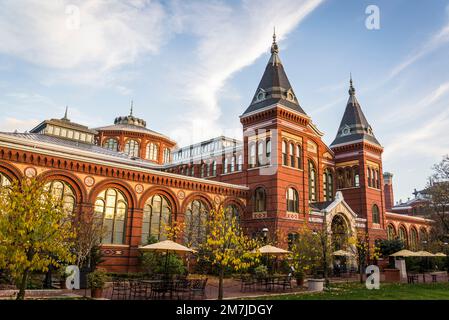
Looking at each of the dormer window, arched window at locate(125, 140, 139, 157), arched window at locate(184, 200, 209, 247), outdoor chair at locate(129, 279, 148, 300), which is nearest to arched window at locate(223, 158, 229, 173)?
arched window at locate(184, 200, 209, 247)

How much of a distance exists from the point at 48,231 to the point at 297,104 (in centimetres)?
3037

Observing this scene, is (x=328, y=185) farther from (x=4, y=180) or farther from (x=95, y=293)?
(x=4, y=180)

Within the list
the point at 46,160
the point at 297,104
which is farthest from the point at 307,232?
the point at 46,160

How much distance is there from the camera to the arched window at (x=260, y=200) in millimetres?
36281

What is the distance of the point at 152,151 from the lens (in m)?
60.0

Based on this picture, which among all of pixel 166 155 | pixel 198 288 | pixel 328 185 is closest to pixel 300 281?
pixel 198 288

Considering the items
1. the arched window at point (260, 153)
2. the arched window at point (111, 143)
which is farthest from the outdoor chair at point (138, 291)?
the arched window at point (111, 143)

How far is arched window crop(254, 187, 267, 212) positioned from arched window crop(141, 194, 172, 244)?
9.22 metres

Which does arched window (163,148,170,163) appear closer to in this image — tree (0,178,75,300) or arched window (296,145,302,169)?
arched window (296,145,302,169)

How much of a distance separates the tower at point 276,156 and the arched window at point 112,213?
12.9m

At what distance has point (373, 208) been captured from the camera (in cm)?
4862

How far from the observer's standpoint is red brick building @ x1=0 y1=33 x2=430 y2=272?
27.2 m

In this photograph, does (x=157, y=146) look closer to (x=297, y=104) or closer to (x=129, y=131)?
(x=129, y=131)
